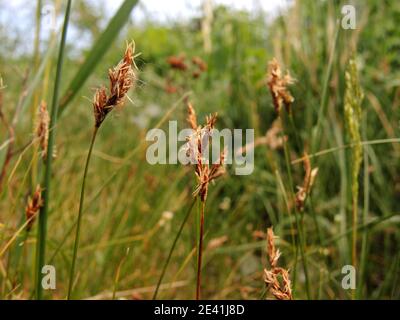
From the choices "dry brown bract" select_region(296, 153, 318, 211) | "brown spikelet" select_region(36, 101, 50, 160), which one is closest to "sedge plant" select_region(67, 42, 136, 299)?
"brown spikelet" select_region(36, 101, 50, 160)

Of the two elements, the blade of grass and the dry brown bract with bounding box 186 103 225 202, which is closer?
the dry brown bract with bounding box 186 103 225 202

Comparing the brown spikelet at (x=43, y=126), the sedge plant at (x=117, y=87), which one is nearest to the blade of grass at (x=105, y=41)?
the brown spikelet at (x=43, y=126)

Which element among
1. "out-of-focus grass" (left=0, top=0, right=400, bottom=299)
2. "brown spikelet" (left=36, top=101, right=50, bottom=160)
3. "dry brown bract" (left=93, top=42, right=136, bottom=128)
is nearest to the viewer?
"dry brown bract" (left=93, top=42, right=136, bottom=128)

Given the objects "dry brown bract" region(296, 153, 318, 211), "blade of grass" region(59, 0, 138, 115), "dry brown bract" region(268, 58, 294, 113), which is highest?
"blade of grass" region(59, 0, 138, 115)

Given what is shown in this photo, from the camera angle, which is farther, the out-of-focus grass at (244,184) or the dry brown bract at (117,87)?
the out-of-focus grass at (244,184)

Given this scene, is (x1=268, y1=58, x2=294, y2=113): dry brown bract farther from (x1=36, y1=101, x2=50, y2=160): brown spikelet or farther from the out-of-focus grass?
the out-of-focus grass

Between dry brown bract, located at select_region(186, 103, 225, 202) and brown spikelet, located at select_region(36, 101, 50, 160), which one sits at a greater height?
brown spikelet, located at select_region(36, 101, 50, 160)

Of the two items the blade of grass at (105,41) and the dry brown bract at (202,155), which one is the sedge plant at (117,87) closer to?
the dry brown bract at (202,155)

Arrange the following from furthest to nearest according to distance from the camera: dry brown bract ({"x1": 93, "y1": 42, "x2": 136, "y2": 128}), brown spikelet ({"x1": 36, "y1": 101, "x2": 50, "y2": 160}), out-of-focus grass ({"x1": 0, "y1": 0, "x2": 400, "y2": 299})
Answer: out-of-focus grass ({"x1": 0, "y1": 0, "x2": 400, "y2": 299}) < brown spikelet ({"x1": 36, "y1": 101, "x2": 50, "y2": 160}) < dry brown bract ({"x1": 93, "y1": 42, "x2": 136, "y2": 128})
